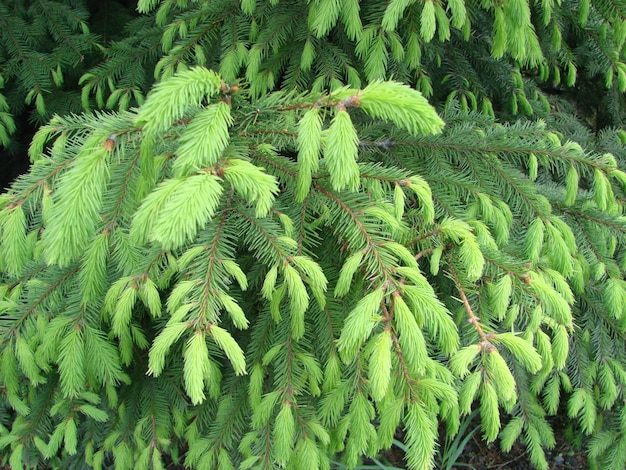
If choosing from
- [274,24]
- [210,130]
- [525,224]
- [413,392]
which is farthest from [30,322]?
[525,224]

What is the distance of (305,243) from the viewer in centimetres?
164

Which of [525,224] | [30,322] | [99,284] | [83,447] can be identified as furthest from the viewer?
[83,447]

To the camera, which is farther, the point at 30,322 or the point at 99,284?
the point at 30,322

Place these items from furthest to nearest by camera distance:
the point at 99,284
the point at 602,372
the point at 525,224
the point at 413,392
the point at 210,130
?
the point at 602,372 < the point at 525,224 < the point at 99,284 < the point at 413,392 < the point at 210,130

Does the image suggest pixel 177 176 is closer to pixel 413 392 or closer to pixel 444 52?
pixel 413 392

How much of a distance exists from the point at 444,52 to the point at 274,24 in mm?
1048

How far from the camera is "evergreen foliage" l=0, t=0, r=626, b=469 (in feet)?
4.00

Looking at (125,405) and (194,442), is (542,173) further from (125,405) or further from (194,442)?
(125,405)

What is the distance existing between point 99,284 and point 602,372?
230cm

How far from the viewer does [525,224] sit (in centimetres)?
219

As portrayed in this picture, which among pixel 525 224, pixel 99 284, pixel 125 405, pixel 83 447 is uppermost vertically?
pixel 99 284

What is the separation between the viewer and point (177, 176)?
119 cm

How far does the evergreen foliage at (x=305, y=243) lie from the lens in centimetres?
122

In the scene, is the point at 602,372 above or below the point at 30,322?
below
